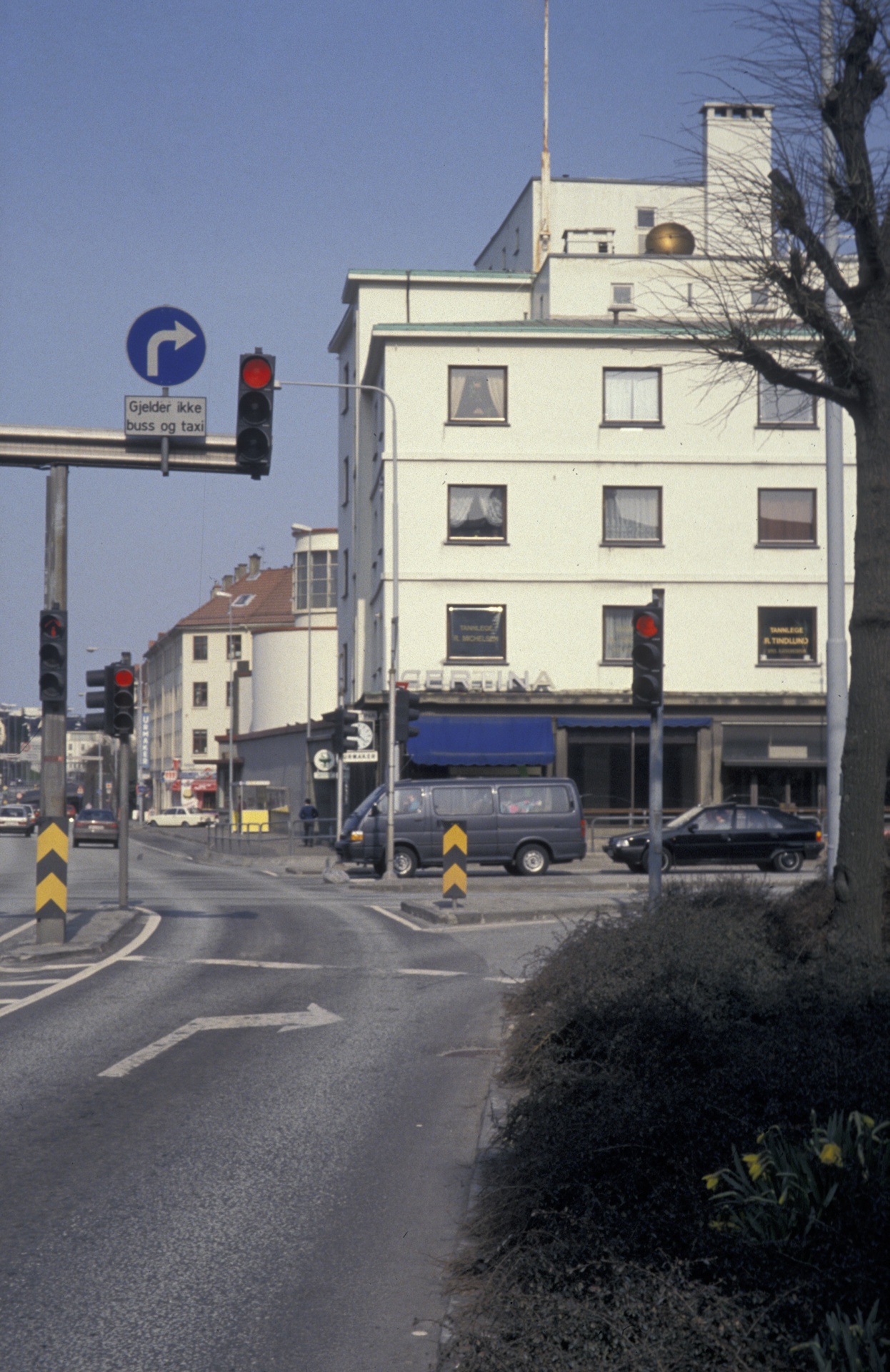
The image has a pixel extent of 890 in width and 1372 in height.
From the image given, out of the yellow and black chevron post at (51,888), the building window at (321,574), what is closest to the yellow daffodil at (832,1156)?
the yellow and black chevron post at (51,888)

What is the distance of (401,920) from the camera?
780 inches

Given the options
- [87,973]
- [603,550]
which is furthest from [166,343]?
[603,550]

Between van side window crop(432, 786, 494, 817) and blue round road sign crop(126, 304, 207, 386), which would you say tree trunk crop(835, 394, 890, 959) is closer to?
blue round road sign crop(126, 304, 207, 386)

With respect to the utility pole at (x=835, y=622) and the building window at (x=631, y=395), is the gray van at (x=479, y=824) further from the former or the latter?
the building window at (x=631, y=395)

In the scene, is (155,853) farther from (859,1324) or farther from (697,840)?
(859,1324)

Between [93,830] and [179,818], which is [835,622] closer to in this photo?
[93,830]

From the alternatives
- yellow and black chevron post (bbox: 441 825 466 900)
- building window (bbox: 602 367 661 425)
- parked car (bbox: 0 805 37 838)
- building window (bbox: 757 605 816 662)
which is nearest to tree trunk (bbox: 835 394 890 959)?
yellow and black chevron post (bbox: 441 825 466 900)

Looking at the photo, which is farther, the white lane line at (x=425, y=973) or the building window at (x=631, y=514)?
the building window at (x=631, y=514)

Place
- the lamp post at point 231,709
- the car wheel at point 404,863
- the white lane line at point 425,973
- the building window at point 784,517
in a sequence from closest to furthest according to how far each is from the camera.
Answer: the white lane line at point 425,973, the car wheel at point 404,863, the building window at point 784,517, the lamp post at point 231,709

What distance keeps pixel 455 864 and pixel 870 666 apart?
11.7 meters

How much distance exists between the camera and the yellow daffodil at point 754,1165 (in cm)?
358

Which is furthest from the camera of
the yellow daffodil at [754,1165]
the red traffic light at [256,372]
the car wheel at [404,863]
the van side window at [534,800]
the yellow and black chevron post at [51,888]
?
the van side window at [534,800]

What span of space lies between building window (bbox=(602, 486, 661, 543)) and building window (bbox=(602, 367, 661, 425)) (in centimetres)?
198

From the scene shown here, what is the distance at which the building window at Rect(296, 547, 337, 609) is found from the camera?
71.8 metres
